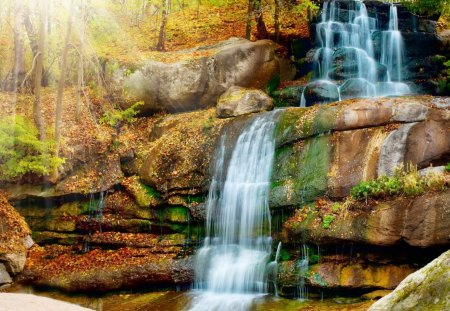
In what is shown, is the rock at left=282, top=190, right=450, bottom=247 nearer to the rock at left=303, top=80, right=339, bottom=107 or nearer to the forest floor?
the rock at left=303, top=80, right=339, bottom=107

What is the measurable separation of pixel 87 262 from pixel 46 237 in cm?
214

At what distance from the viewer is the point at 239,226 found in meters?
11.3

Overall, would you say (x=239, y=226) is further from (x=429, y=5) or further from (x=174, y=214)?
(x=429, y=5)

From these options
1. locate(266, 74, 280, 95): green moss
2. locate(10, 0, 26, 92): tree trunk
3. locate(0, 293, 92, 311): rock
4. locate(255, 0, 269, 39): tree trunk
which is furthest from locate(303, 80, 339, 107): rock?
locate(0, 293, 92, 311): rock

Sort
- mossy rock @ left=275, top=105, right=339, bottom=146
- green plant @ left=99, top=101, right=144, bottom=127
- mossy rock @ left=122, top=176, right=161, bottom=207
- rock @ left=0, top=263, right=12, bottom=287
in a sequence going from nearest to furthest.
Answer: rock @ left=0, top=263, right=12, bottom=287, mossy rock @ left=275, top=105, right=339, bottom=146, mossy rock @ left=122, top=176, right=161, bottom=207, green plant @ left=99, top=101, right=144, bottom=127

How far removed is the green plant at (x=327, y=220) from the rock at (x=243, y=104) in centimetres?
556

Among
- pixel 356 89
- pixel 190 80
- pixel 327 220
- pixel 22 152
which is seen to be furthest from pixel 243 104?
pixel 22 152

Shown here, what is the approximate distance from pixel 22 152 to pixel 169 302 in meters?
6.76

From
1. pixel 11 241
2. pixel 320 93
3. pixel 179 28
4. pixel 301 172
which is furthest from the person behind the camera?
pixel 179 28

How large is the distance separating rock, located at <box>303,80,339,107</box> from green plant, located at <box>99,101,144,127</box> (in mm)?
6087

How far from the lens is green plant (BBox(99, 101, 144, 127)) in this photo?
1502 cm

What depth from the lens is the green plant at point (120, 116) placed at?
15023 mm

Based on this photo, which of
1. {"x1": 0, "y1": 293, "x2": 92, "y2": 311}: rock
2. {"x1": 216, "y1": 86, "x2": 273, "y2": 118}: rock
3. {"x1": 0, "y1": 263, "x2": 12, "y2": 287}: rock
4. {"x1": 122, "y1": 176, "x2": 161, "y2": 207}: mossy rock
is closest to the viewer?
{"x1": 0, "y1": 293, "x2": 92, "y2": 311}: rock

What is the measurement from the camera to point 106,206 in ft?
43.0
